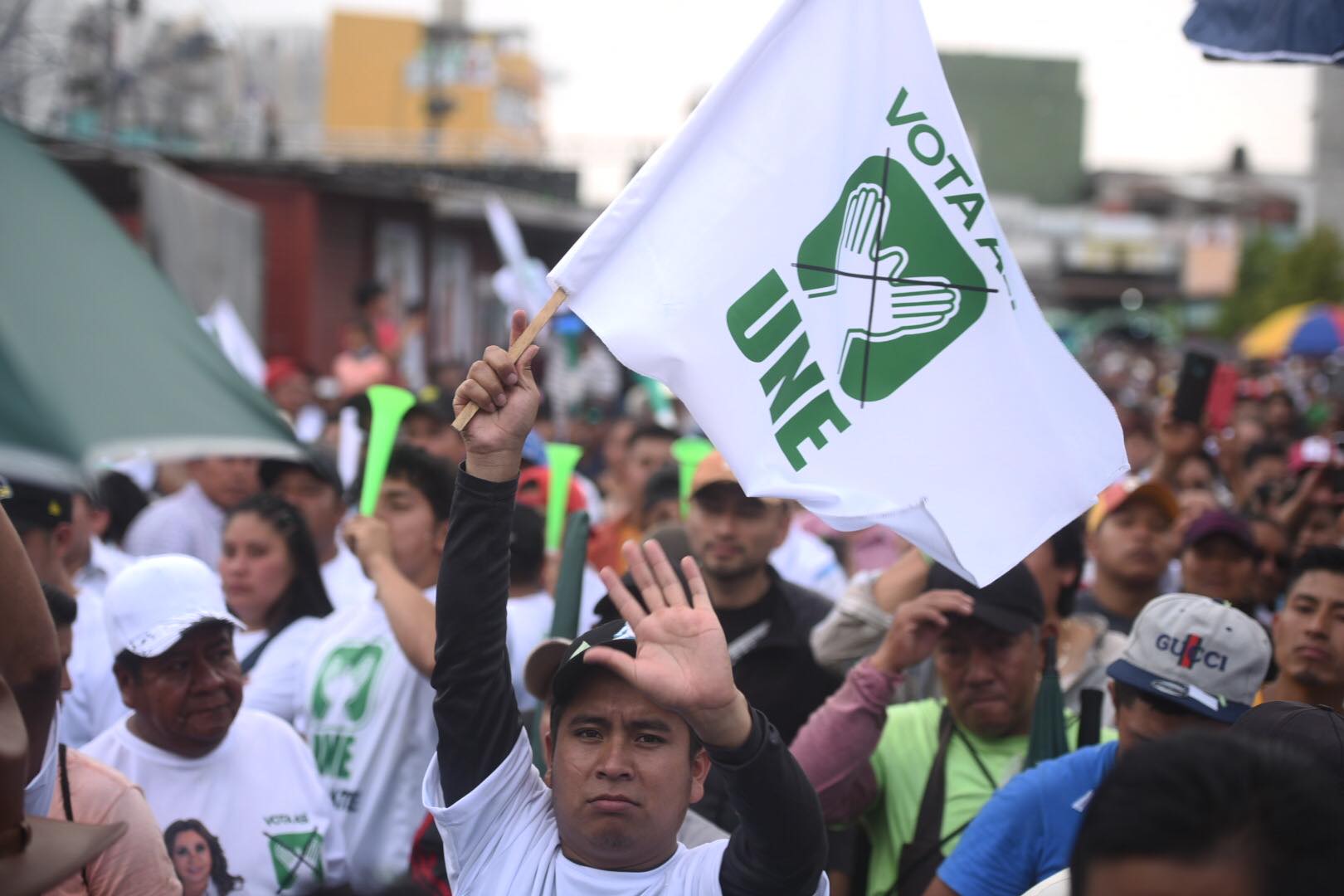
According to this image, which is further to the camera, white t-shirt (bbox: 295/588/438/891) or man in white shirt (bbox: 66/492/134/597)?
man in white shirt (bbox: 66/492/134/597)

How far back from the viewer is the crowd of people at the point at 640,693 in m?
2.49

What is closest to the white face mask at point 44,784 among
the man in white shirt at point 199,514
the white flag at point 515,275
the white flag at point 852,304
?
the white flag at point 852,304

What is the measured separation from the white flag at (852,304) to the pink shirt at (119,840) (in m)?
1.42

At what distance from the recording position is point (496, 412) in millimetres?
2795

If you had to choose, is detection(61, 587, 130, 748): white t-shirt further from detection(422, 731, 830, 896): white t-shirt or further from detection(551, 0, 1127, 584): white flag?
detection(551, 0, 1127, 584): white flag

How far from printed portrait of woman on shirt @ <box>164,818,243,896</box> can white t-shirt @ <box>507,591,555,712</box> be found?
1.16m

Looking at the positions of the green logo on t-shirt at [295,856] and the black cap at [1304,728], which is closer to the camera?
the black cap at [1304,728]

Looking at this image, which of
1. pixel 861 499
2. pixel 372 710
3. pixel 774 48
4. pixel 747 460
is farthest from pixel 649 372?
pixel 372 710

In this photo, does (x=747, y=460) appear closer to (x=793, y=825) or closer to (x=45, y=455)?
(x=793, y=825)

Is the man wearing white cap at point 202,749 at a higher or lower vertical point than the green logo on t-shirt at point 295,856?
higher

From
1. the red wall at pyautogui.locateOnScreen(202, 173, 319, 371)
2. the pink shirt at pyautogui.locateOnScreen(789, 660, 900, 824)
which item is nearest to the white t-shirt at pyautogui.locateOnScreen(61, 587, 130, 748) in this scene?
the pink shirt at pyautogui.locateOnScreen(789, 660, 900, 824)

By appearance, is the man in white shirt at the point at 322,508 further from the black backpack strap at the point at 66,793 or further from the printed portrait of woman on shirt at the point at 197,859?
the black backpack strap at the point at 66,793

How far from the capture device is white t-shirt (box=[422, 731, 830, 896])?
2.73 metres

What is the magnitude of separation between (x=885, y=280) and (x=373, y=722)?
2.18m
